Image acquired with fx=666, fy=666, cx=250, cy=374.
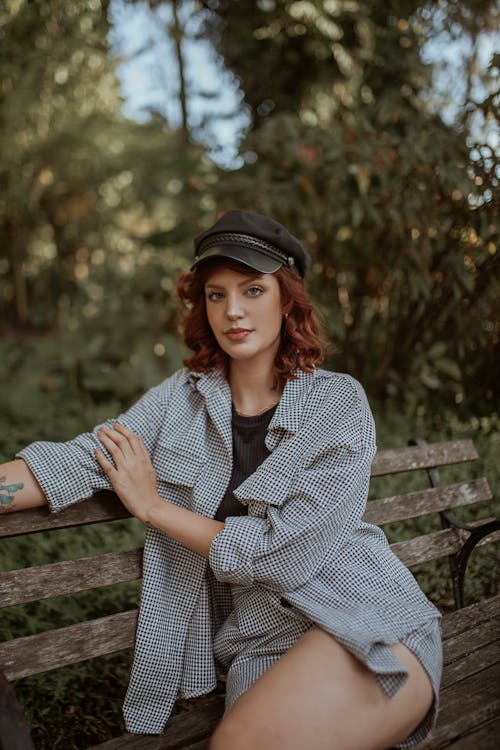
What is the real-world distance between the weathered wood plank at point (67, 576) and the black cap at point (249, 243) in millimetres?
1007

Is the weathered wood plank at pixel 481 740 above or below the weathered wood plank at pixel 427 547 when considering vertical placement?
below

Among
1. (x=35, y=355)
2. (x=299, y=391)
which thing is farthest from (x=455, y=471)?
(x=35, y=355)

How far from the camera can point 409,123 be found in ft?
14.5

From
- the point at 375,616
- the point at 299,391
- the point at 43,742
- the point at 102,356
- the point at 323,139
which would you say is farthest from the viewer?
the point at 102,356

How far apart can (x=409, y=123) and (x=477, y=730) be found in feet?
12.1

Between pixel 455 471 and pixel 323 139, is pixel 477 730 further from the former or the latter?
pixel 323 139

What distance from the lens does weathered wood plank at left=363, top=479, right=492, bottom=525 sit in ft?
8.92

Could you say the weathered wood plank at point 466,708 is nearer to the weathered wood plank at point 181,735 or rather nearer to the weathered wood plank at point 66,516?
the weathered wood plank at point 181,735

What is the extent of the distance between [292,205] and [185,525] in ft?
10.0

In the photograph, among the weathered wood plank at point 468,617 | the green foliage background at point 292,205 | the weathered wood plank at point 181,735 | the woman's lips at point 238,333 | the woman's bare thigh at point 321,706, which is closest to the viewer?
the woman's bare thigh at point 321,706

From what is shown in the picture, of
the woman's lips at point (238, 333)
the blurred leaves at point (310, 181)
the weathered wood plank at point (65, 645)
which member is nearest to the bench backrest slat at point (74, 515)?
the weathered wood plank at point (65, 645)

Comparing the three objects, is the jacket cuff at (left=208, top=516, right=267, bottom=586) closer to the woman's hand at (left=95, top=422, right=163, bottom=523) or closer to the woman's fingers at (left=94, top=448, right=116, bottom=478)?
the woman's hand at (left=95, top=422, right=163, bottom=523)

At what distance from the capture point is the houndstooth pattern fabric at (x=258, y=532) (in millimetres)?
1801

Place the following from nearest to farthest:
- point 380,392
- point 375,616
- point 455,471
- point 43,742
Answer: point 375,616
point 43,742
point 455,471
point 380,392
